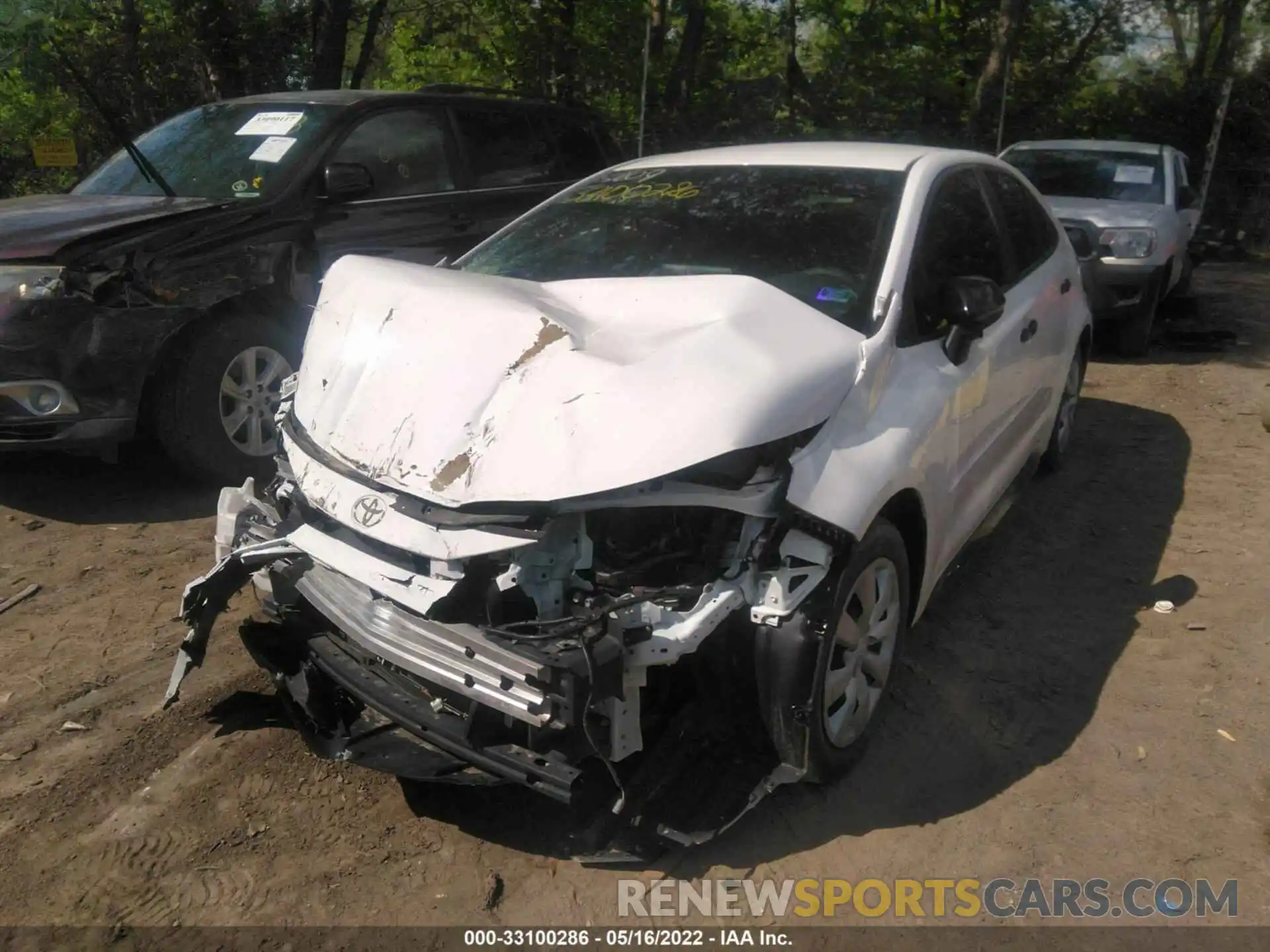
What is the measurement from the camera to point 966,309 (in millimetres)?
3375

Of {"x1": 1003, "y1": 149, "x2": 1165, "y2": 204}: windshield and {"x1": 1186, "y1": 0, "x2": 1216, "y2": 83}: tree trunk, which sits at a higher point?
{"x1": 1003, "y1": 149, "x2": 1165, "y2": 204}: windshield

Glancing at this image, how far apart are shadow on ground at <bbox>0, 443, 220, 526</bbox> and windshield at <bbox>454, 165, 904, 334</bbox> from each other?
2.05 m

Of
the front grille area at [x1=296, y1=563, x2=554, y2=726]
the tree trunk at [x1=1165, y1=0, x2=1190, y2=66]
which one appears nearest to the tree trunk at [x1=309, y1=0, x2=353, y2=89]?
the front grille area at [x1=296, y1=563, x2=554, y2=726]

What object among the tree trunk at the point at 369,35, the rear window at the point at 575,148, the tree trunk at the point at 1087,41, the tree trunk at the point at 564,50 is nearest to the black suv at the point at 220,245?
the rear window at the point at 575,148

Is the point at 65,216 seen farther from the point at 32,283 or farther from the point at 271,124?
the point at 271,124

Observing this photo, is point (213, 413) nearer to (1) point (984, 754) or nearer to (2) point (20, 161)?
(1) point (984, 754)

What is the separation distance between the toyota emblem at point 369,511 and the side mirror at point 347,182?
3197mm

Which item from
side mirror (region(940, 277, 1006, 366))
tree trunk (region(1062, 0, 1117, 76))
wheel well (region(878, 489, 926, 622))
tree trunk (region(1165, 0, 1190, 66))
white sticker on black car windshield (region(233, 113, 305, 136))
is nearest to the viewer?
wheel well (region(878, 489, 926, 622))

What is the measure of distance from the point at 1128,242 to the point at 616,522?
7163 millimetres

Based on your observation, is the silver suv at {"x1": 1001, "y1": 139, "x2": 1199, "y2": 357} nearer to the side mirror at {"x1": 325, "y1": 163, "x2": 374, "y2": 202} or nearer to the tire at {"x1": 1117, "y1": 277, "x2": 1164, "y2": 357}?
the tire at {"x1": 1117, "y1": 277, "x2": 1164, "y2": 357}

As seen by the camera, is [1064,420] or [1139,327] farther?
[1139,327]

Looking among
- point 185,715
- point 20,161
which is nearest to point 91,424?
point 185,715

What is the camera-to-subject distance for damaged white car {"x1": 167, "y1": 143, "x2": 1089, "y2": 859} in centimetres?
258

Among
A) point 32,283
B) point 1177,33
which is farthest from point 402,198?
point 1177,33
